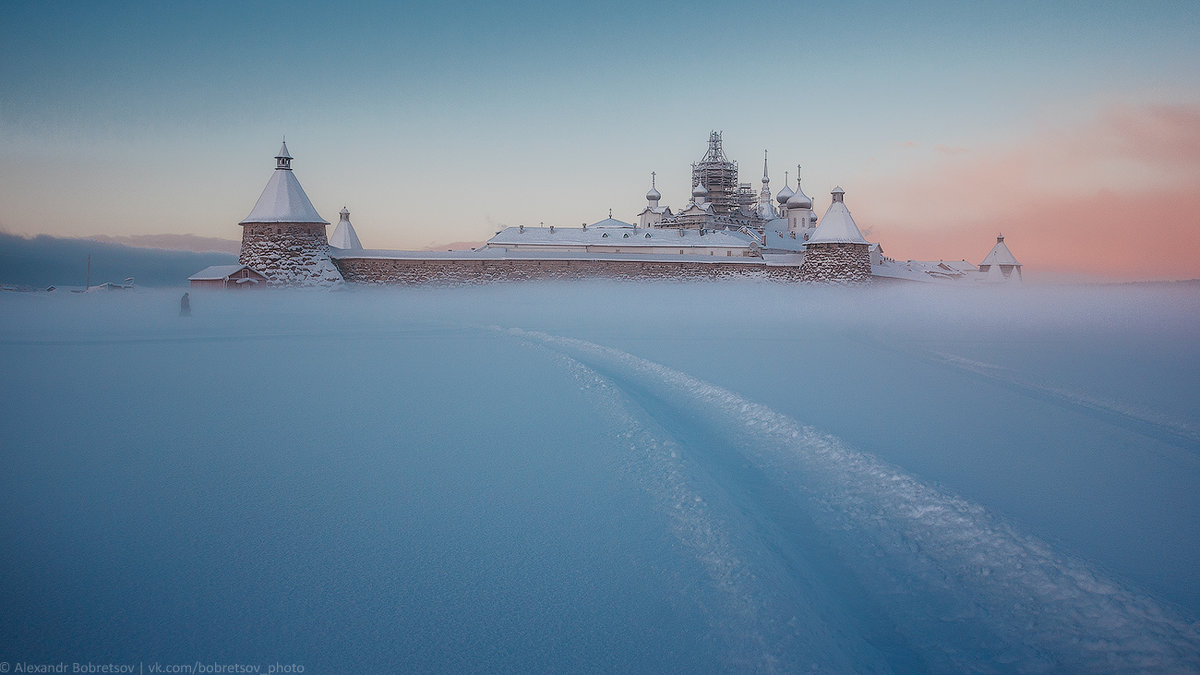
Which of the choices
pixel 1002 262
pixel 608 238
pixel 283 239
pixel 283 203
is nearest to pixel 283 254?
pixel 283 239

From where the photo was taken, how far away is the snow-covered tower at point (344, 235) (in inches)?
1232

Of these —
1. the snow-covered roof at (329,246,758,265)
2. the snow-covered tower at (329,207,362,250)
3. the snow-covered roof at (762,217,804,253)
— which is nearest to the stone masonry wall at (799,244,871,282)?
the snow-covered roof at (329,246,758,265)

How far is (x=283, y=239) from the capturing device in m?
23.6

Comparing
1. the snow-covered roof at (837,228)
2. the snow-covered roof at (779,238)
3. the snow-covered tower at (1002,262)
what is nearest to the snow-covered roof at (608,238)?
the snow-covered roof at (779,238)

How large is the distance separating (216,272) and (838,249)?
91.5ft

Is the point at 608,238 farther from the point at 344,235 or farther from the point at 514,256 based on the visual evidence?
the point at 344,235

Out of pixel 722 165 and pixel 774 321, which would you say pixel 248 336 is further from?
pixel 722 165

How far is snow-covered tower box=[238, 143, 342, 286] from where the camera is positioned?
23562mm

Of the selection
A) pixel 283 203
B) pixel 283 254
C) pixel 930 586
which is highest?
pixel 283 203

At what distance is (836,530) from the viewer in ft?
12.4

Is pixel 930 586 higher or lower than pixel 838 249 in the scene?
lower

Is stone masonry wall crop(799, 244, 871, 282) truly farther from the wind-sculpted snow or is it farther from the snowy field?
the wind-sculpted snow

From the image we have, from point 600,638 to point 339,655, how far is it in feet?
3.65

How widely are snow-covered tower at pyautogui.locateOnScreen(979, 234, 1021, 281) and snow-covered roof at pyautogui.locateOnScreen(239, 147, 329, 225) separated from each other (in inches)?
1708
